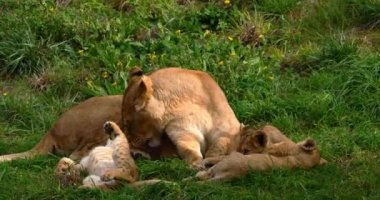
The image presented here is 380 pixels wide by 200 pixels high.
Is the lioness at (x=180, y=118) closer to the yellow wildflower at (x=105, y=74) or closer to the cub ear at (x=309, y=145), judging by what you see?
the cub ear at (x=309, y=145)

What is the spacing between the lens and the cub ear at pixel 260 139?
21.3 ft

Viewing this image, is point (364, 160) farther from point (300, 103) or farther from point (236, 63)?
point (236, 63)

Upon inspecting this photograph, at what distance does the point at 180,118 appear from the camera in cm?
693

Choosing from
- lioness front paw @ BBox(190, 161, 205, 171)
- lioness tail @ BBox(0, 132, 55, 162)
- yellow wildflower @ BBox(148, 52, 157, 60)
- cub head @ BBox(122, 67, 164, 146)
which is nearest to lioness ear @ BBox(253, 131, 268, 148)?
lioness front paw @ BBox(190, 161, 205, 171)

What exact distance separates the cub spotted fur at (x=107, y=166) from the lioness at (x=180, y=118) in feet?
0.87

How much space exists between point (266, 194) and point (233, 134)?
0.97 meters

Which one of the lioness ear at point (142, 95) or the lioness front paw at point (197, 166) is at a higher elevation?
the lioness ear at point (142, 95)

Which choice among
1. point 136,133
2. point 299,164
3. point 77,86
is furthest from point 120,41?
point 299,164

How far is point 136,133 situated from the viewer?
6.86 m

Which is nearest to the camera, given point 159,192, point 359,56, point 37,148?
point 159,192

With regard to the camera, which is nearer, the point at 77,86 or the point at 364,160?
the point at 364,160

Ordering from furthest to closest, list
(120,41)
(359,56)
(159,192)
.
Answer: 1. (120,41)
2. (359,56)
3. (159,192)

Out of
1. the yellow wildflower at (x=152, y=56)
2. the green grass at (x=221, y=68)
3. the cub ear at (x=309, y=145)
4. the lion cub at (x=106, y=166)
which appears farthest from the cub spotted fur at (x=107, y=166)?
the yellow wildflower at (x=152, y=56)

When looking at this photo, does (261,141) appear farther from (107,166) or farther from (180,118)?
(107,166)
